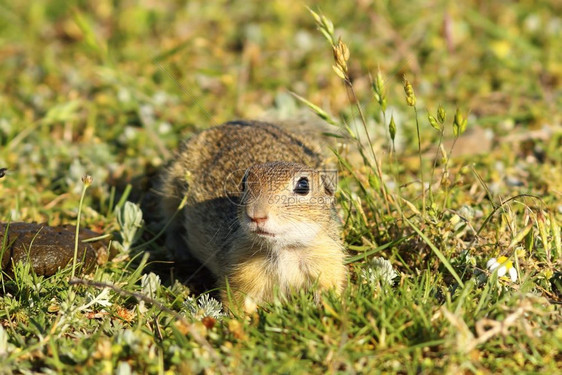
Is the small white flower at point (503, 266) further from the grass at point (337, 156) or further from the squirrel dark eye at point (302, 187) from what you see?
the squirrel dark eye at point (302, 187)

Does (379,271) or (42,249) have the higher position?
Answer: (379,271)

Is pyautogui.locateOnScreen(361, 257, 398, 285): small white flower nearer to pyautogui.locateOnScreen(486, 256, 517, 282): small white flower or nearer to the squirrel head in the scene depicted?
the squirrel head

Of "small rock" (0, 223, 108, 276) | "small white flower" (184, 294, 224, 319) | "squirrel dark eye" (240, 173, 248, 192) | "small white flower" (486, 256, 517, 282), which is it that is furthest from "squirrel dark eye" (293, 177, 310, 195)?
"small rock" (0, 223, 108, 276)

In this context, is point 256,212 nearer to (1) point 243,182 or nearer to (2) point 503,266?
(1) point 243,182

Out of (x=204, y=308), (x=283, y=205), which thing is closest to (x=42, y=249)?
(x=204, y=308)

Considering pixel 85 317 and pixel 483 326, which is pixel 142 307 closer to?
pixel 85 317

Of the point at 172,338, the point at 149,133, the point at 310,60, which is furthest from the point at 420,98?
the point at 172,338
